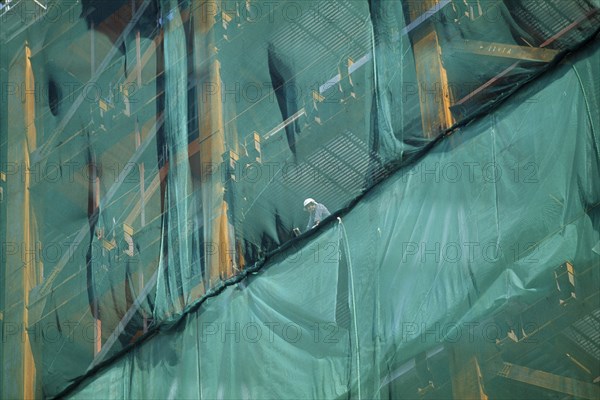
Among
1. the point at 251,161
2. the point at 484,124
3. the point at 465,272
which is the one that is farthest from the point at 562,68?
the point at 251,161

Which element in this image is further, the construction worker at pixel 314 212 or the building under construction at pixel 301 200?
the construction worker at pixel 314 212

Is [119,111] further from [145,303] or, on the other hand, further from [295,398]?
[295,398]

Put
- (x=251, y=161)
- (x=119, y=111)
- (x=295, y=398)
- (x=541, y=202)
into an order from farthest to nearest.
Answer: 1. (x=119, y=111)
2. (x=251, y=161)
3. (x=295, y=398)
4. (x=541, y=202)

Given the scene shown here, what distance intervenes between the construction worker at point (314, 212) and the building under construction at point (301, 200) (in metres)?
0.02

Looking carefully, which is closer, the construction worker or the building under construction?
the building under construction

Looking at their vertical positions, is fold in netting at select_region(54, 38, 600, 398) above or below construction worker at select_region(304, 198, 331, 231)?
below

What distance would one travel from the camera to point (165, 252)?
622 inches

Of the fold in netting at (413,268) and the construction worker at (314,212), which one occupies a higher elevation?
the construction worker at (314,212)

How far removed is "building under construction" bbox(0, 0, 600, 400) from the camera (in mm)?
13109

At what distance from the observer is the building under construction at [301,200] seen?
516 inches

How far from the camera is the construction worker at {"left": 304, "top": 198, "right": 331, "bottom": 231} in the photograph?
14640mm

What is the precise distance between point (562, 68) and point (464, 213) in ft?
4.54

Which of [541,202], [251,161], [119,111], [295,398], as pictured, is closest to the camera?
[541,202]

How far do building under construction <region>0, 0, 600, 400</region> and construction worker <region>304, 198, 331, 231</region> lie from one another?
0.02 meters
